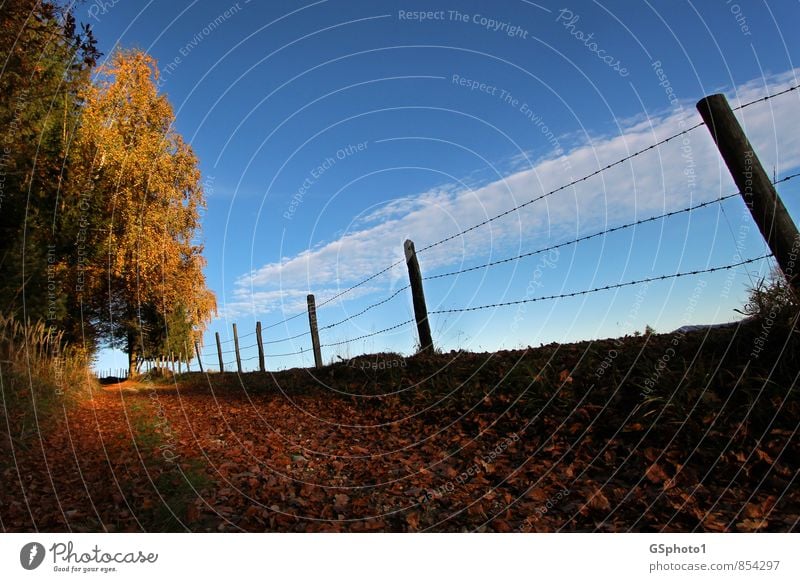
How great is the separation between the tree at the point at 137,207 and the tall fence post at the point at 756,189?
18.8 m

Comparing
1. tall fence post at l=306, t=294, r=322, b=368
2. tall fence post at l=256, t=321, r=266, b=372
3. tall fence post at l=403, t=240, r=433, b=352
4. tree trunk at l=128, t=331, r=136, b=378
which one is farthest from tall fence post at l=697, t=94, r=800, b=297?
tree trunk at l=128, t=331, r=136, b=378

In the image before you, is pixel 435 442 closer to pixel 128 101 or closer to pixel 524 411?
pixel 524 411

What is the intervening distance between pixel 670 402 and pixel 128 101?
27471 millimetres

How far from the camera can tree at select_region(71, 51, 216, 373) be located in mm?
20578

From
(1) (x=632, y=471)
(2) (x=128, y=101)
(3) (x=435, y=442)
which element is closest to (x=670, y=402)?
(1) (x=632, y=471)

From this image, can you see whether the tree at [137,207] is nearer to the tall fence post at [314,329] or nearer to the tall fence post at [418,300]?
the tall fence post at [314,329]

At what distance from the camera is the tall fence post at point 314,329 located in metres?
14.5

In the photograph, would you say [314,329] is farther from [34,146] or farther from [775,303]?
[775,303]

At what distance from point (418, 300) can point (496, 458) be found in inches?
210

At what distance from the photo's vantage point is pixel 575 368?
23.2 ft

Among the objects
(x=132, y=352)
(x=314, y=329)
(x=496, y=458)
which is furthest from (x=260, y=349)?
(x=496, y=458)
